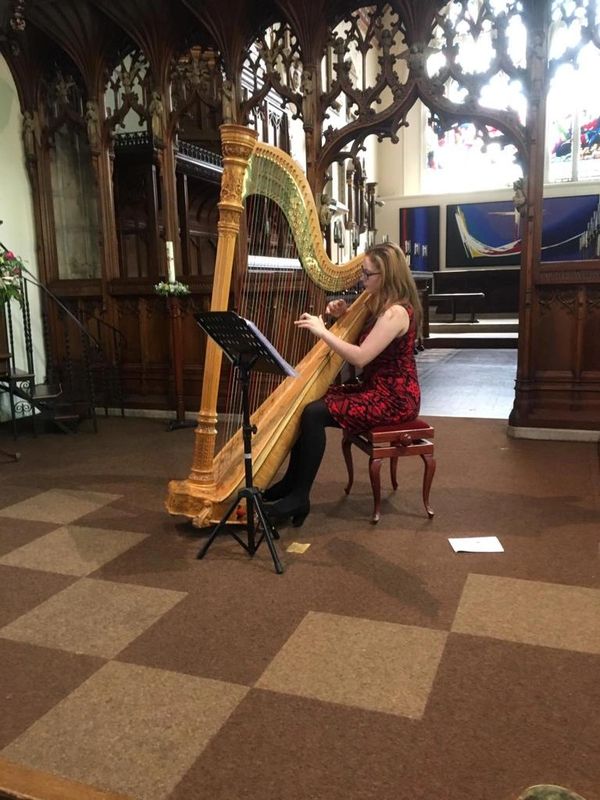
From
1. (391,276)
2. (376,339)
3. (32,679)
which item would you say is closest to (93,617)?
(32,679)

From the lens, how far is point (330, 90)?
539 cm

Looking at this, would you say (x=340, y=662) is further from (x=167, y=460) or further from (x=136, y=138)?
(x=136, y=138)

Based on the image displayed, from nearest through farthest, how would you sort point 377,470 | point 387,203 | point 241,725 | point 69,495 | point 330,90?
point 241,725 → point 377,470 → point 69,495 → point 330,90 → point 387,203

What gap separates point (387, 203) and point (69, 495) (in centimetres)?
1253

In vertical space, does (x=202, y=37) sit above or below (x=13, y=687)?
above

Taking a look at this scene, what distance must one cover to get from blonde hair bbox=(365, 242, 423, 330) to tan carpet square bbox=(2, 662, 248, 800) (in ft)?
6.43

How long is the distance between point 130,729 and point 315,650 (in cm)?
63

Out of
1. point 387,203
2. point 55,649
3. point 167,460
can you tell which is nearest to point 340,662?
point 55,649

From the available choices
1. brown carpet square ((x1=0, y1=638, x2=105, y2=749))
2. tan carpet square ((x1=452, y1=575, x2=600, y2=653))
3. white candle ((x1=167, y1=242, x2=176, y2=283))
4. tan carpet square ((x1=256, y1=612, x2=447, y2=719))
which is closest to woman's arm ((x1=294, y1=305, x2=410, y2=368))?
tan carpet square ((x1=452, y1=575, x2=600, y2=653))

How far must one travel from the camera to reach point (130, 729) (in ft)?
6.16

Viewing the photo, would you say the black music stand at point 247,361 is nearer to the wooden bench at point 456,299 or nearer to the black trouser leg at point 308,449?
the black trouser leg at point 308,449

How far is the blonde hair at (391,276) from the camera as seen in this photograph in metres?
3.32

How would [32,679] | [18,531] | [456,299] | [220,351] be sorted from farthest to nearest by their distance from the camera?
[456,299] < [18,531] < [220,351] < [32,679]

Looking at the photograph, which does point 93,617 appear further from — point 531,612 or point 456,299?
point 456,299
